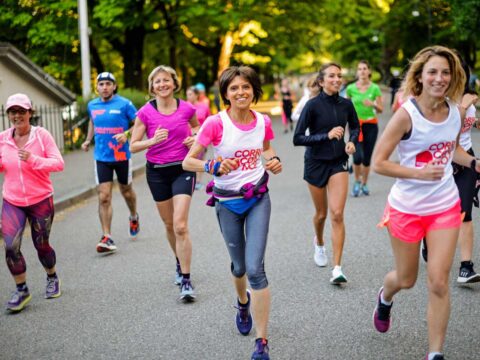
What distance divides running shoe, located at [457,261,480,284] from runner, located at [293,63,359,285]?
3.56 ft

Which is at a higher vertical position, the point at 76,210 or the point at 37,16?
the point at 37,16

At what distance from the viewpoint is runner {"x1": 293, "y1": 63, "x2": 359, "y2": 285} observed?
6.71 metres

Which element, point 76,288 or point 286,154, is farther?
point 286,154

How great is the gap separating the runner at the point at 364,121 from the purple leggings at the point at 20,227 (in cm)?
618

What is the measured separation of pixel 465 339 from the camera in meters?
4.86

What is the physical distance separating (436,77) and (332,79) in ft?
7.85

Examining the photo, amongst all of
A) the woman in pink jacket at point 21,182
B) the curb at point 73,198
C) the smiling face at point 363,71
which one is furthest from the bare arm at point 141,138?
the smiling face at point 363,71

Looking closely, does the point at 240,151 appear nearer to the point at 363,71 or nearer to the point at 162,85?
the point at 162,85

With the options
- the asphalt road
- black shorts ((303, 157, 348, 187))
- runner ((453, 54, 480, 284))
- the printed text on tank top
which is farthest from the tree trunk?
the printed text on tank top

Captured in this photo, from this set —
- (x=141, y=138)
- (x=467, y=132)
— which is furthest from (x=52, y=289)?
(x=467, y=132)

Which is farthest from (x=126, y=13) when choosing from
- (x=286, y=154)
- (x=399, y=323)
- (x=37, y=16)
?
(x=399, y=323)

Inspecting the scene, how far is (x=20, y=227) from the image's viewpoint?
20.5ft

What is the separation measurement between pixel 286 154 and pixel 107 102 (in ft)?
35.6

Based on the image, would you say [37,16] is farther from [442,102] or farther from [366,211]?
[442,102]
